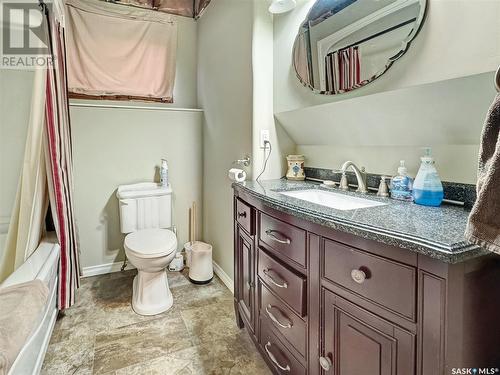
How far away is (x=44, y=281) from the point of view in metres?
1.39

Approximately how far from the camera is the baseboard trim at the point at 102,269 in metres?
2.60

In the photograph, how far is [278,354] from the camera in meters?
1.32

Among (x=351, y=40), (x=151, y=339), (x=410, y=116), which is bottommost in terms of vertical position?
(x=151, y=339)

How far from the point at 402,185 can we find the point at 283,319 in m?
0.80

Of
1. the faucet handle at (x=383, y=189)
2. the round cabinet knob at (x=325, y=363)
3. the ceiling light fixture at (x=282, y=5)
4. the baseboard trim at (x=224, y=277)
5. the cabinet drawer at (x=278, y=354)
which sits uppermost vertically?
the ceiling light fixture at (x=282, y=5)

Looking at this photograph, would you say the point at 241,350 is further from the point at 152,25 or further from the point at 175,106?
the point at 152,25

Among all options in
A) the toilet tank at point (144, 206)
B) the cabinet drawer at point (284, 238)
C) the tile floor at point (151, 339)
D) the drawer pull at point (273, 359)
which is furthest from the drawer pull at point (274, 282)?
the toilet tank at point (144, 206)

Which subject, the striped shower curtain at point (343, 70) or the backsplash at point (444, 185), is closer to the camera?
the backsplash at point (444, 185)

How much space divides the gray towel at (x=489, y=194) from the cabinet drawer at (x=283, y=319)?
0.70 meters

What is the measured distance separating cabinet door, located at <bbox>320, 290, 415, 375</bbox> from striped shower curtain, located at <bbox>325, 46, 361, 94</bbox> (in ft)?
3.24

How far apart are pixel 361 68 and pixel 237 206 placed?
996 mm

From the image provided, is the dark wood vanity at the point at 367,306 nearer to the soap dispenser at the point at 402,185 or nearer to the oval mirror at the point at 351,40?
the soap dispenser at the point at 402,185

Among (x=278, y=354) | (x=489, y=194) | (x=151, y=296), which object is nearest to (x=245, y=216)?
(x=278, y=354)

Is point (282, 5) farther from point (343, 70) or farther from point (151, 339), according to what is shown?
point (151, 339)
